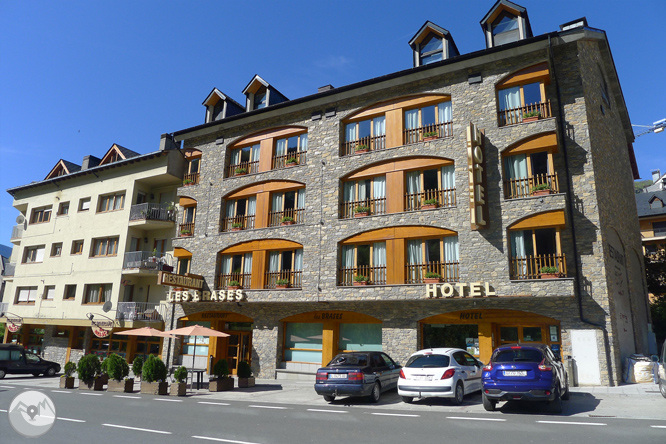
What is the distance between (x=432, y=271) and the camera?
20.5 m

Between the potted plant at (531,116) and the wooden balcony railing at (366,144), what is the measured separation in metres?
6.67

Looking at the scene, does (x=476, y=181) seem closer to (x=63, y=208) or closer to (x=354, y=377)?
(x=354, y=377)

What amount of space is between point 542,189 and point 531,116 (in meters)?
3.31

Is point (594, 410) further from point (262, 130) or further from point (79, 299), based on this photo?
point (79, 299)

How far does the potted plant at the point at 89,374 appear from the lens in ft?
62.0

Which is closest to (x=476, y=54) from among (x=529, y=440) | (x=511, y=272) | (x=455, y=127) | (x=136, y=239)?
(x=455, y=127)

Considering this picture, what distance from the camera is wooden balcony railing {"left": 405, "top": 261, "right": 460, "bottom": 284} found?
19984 millimetres

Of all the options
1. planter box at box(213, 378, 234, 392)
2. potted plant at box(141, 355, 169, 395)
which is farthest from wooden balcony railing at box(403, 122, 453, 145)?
potted plant at box(141, 355, 169, 395)

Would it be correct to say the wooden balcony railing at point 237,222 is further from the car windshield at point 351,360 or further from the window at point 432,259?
the car windshield at point 351,360

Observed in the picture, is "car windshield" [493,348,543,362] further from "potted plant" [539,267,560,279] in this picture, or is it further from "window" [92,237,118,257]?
"window" [92,237,118,257]

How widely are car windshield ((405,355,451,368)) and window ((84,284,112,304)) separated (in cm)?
2295

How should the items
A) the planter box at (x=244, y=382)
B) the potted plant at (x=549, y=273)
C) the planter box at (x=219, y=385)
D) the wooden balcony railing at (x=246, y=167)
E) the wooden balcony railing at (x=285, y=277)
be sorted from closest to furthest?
the potted plant at (x=549, y=273)
the planter box at (x=219, y=385)
the planter box at (x=244, y=382)
the wooden balcony railing at (x=285, y=277)
the wooden balcony railing at (x=246, y=167)

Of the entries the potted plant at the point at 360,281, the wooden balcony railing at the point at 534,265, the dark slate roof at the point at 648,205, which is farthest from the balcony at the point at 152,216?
the dark slate roof at the point at 648,205

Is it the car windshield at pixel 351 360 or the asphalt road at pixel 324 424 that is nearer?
the asphalt road at pixel 324 424
